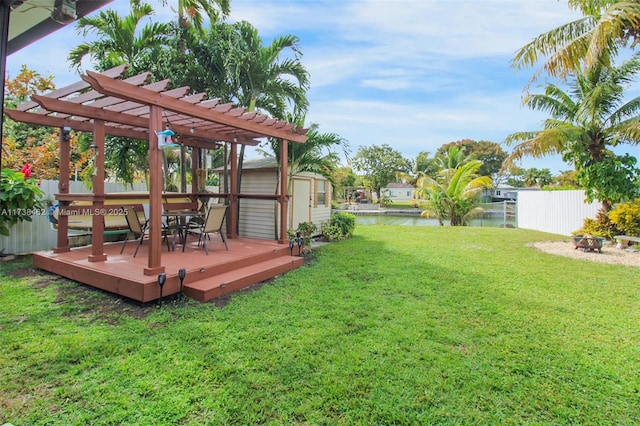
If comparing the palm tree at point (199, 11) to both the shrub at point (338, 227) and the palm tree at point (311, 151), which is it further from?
the shrub at point (338, 227)

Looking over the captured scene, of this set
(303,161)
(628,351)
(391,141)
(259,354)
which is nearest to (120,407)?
(259,354)

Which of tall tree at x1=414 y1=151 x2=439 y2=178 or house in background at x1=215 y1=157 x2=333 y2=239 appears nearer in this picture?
house in background at x1=215 y1=157 x2=333 y2=239

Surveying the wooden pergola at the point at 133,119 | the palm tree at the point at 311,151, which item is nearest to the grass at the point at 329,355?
the wooden pergola at the point at 133,119

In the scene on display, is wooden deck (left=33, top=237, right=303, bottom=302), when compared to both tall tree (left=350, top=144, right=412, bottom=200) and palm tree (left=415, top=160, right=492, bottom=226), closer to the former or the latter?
palm tree (left=415, top=160, right=492, bottom=226)

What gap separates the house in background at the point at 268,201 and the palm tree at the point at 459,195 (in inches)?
369

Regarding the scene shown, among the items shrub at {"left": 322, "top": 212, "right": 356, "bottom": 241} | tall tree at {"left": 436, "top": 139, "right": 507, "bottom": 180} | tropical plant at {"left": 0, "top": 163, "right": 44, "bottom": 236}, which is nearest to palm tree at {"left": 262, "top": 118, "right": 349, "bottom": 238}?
shrub at {"left": 322, "top": 212, "right": 356, "bottom": 241}

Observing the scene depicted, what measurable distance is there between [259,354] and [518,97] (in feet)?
34.3

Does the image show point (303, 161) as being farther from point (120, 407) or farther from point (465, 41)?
point (120, 407)

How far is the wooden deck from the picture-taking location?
4.18m

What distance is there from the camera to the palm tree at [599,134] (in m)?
8.26

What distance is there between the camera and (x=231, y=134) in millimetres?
7566

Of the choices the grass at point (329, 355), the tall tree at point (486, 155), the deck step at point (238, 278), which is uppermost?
the tall tree at point (486, 155)

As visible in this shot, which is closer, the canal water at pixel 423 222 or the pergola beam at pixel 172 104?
the pergola beam at pixel 172 104

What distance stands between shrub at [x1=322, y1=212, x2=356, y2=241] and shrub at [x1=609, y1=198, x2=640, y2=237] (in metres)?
6.72
